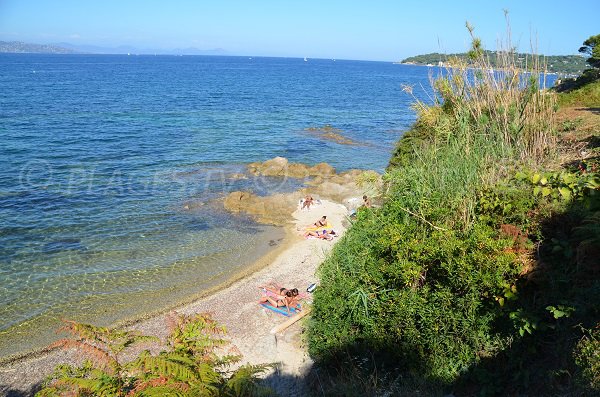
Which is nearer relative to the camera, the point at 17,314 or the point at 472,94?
the point at 472,94

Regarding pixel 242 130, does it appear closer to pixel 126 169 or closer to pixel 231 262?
pixel 126 169

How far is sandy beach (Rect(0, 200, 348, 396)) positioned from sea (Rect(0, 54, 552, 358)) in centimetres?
71

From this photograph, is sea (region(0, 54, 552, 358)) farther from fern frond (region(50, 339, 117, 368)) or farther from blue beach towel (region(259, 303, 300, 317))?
fern frond (region(50, 339, 117, 368))

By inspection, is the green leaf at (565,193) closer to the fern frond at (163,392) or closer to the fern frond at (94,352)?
the fern frond at (163,392)

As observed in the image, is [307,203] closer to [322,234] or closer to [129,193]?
[322,234]

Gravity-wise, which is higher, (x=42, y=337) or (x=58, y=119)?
(x=58, y=119)

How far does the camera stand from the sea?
14.5 meters

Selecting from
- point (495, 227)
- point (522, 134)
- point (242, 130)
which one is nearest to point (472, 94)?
point (522, 134)

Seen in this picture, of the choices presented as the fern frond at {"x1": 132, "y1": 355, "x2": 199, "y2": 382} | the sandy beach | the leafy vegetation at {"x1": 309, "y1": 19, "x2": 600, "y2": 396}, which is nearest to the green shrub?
the leafy vegetation at {"x1": 309, "y1": 19, "x2": 600, "y2": 396}

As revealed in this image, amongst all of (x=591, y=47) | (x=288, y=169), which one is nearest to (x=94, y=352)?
(x=288, y=169)

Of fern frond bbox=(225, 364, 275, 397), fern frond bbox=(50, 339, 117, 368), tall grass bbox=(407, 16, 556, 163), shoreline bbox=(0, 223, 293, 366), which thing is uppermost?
tall grass bbox=(407, 16, 556, 163)

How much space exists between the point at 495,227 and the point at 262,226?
14856 mm

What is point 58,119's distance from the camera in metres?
44.2

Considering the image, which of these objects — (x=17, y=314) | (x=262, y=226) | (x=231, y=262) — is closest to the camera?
(x=17, y=314)
